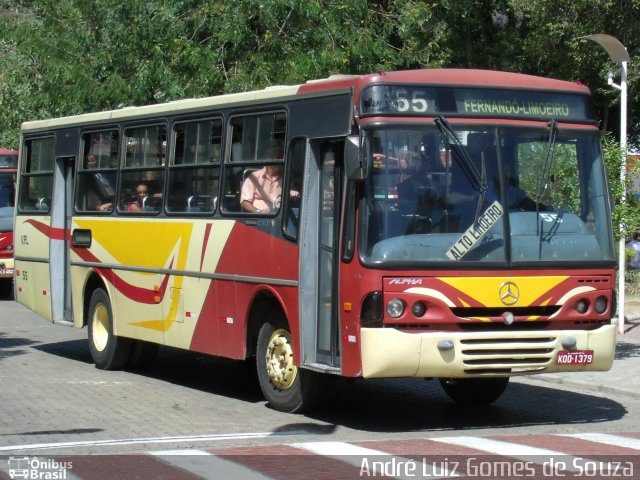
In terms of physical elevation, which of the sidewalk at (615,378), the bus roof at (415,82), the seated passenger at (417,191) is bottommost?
the sidewalk at (615,378)

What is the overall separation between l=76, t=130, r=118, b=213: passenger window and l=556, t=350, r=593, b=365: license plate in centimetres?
646

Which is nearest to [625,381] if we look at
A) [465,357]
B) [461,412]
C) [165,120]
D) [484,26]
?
[461,412]

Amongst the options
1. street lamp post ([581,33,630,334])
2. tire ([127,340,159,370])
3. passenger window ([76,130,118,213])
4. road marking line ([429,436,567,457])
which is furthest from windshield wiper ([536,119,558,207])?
tire ([127,340,159,370])

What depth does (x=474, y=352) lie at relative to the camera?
33.2ft

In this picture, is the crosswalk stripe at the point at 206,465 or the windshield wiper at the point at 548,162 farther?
the windshield wiper at the point at 548,162

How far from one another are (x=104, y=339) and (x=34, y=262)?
6.48ft

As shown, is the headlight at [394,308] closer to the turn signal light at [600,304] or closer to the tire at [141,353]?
the turn signal light at [600,304]

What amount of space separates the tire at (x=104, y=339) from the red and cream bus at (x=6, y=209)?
1169cm

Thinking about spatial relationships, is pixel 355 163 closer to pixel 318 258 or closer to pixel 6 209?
pixel 318 258

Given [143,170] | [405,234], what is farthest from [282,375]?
[143,170]

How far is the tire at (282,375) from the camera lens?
1118 centimetres

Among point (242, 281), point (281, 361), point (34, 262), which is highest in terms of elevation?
point (34, 262)

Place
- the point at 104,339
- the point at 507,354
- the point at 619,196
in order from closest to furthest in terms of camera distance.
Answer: the point at 507,354
the point at 619,196
the point at 104,339

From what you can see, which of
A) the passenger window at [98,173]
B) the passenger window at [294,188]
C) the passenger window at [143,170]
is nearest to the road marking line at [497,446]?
the passenger window at [294,188]
